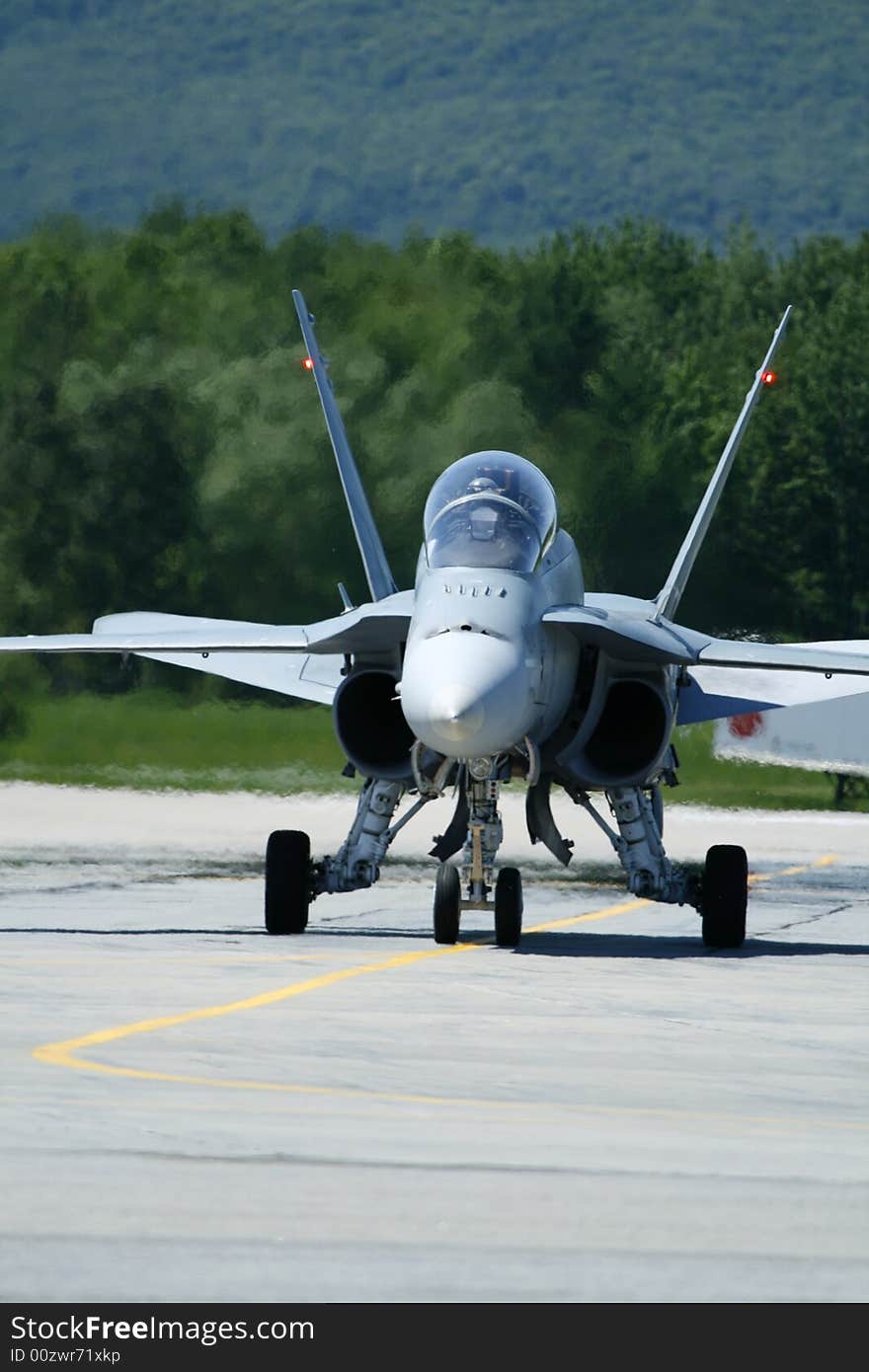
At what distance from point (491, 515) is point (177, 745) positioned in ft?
40.5

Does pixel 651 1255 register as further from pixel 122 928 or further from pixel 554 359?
pixel 554 359

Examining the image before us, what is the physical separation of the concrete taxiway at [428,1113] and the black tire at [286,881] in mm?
206

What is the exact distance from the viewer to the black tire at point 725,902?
14422 mm

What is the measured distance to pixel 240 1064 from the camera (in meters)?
8.64

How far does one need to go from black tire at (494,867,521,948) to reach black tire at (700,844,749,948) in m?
1.13

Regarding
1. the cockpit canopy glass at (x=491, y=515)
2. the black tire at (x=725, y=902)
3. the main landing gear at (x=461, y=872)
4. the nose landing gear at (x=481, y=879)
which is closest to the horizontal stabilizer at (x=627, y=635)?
the cockpit canopy glass at (x=491, y=515)

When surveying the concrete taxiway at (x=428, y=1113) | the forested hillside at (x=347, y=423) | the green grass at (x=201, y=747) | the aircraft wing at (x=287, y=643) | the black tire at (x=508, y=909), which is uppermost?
the forested hillside at (x=347, y=423)

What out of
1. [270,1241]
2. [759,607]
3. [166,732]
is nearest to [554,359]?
[759,607]

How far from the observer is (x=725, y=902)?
1442 cm

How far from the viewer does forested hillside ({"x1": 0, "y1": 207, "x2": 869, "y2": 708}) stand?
36594mm

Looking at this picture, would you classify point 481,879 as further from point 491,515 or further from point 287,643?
point 287,643

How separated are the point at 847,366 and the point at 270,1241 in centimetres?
5022

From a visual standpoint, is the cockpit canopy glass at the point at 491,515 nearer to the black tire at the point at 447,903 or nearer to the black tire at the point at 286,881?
the black tire at the point at 447,903

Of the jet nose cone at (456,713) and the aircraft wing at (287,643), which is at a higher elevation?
the aircraft wing at (287,643)
